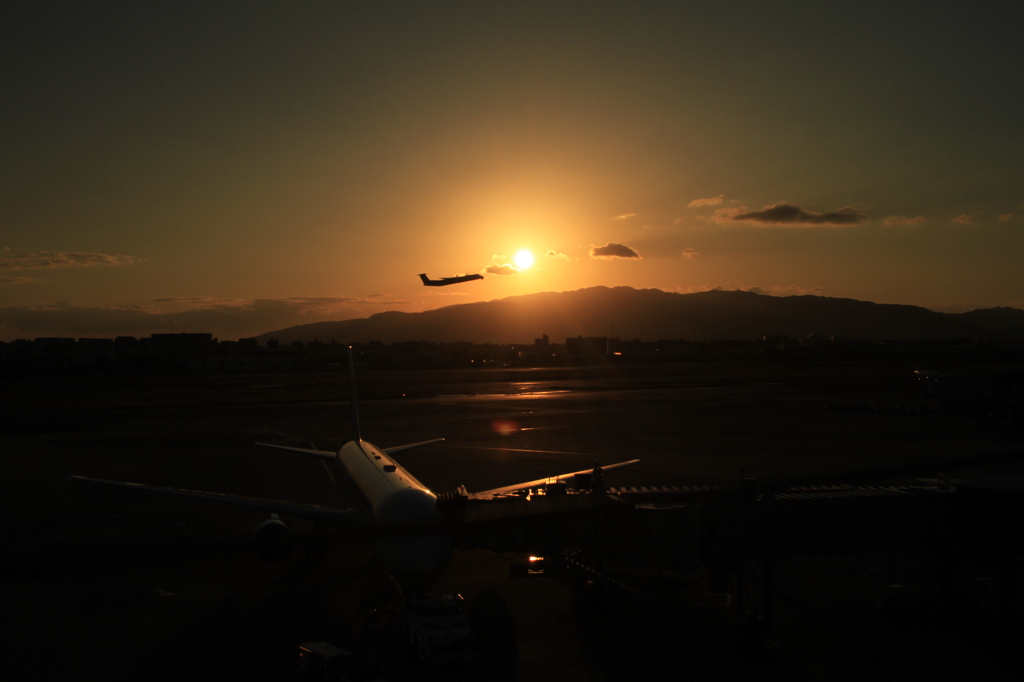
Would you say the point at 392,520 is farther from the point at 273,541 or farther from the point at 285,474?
the point at 285,474

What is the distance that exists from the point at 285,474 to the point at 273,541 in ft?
71.7

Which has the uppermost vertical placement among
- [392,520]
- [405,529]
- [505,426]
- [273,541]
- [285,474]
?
[392,520]

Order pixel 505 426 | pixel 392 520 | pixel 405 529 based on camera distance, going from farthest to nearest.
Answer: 1. pixel 505 426
2. pixel 392 520
3. pixel 405 529

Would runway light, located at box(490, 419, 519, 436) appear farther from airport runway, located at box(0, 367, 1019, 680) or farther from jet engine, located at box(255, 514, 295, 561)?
jet engine, located at box(255, 514, 295, 561)

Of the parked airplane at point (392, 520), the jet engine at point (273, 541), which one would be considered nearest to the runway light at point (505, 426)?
the parked airplane at point (392, 520)

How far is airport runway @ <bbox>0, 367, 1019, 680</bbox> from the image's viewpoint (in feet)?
59.9

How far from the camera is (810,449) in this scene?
166 feet

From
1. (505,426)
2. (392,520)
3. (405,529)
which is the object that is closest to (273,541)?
(392,520)

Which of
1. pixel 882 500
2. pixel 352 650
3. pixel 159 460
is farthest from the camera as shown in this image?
pixel 159 460

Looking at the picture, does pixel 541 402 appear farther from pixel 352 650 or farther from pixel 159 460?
pixel 352 650

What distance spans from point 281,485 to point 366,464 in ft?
52.3

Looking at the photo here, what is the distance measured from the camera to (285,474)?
141 ft

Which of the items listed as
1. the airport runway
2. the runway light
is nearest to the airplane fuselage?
the airport runway

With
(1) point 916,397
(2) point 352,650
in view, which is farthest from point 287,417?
(1) point 916,397
